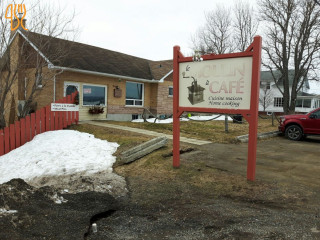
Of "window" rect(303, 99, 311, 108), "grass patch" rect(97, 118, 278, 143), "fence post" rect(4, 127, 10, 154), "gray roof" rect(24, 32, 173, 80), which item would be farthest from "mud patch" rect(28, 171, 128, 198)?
"window" rect(303, 99, 311, 108)

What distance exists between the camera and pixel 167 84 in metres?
Result: 20.7

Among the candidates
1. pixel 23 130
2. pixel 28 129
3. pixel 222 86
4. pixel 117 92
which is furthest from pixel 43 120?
pixel 222 86

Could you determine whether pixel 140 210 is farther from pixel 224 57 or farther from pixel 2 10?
pixel 2 10

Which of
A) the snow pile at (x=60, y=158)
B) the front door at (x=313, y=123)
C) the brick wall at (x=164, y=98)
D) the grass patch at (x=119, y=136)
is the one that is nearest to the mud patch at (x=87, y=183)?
the snow pile at (x=60, y=158)

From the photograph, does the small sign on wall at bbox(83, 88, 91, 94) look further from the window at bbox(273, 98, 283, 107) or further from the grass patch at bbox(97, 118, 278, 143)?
the window at bbox(273, 98, 283, 107)

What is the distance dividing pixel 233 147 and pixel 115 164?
4.00 m

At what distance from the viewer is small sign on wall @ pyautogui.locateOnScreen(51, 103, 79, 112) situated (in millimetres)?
10971

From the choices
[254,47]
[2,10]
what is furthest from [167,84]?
[254,47]

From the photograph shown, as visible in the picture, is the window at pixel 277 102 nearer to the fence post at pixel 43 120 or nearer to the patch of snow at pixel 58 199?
the fence post at pixel 43 120

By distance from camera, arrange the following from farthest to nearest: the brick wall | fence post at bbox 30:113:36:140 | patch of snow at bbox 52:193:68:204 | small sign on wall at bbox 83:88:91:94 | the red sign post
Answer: the brick wall < small sign on wall at bbox 83:88:91:94 < fence post at bbox 30:113:36:140 < the red sign post < patch of snow at bbox 52:193:68:204

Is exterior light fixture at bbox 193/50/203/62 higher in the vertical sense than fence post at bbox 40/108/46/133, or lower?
higher

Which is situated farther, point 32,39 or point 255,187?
point 32,39

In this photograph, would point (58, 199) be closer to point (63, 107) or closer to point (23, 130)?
point (23, 130)

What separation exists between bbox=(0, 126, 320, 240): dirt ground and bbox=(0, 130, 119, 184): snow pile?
40.8 inches
